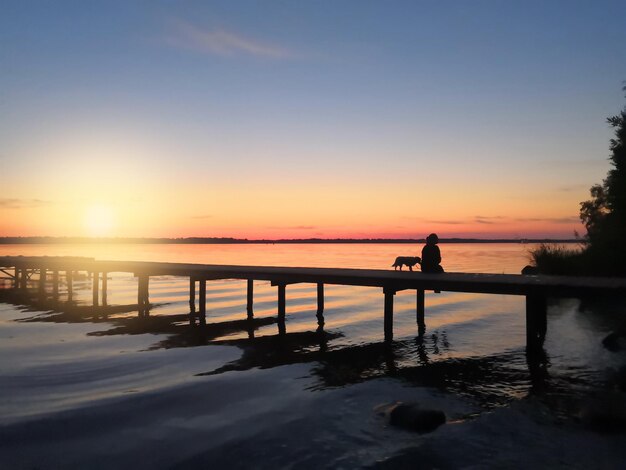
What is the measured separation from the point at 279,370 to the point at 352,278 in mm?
5419

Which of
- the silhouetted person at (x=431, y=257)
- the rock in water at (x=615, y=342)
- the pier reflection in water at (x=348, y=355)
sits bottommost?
the pier reflection in water at (x=348, y=355)

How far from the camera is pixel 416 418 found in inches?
334

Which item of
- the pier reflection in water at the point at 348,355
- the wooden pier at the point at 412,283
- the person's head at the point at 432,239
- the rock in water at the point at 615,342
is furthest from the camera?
the person's head at the point at 432,239

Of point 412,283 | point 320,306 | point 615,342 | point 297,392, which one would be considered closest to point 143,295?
point 320,306

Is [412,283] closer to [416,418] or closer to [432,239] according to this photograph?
[432,239]

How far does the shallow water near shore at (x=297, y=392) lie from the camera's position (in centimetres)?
759

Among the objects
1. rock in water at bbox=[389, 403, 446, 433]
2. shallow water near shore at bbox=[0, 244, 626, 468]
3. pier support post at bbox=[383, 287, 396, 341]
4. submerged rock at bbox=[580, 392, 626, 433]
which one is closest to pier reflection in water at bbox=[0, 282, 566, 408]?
shallow water near shore at bbox=[0, 244, 626, 468]

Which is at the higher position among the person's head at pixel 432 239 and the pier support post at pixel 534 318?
the person's head at pixel 432 239

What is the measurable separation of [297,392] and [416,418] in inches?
122

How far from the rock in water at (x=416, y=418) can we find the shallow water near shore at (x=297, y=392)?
0.51 ft

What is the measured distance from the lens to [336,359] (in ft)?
45.6

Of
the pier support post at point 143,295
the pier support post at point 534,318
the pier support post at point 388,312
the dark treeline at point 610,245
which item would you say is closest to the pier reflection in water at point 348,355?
the pier support post at point 534,318

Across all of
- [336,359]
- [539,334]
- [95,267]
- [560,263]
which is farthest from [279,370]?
[95,267]

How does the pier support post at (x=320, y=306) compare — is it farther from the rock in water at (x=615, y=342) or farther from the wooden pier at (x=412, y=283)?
the rock in water at (x=615, y=342)
